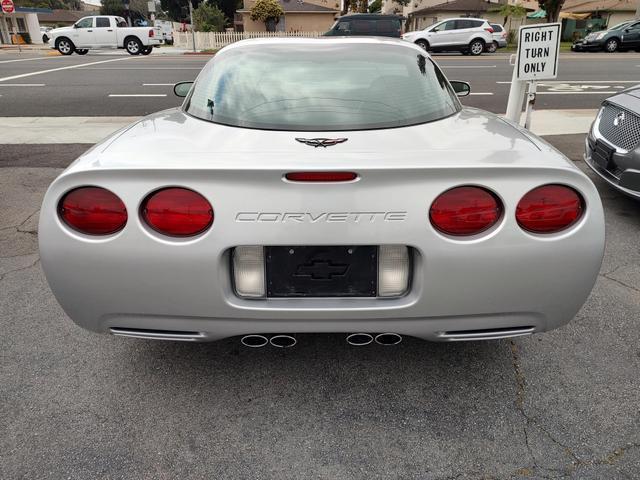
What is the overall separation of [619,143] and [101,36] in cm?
2607

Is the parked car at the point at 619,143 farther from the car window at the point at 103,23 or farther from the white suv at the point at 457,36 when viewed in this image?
the car window at the point at 103,23

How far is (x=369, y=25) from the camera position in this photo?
1916cm

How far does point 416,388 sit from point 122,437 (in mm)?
1262

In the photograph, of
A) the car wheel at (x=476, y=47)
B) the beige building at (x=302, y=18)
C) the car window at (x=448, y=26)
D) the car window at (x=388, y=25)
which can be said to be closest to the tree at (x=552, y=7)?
the car wheel at (x=476, y=47)

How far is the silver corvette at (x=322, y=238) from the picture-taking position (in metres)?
1.72

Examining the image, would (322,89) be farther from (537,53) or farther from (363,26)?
(363,26)

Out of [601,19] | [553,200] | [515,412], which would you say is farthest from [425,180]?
[601,19]

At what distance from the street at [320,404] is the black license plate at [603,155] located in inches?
61.1

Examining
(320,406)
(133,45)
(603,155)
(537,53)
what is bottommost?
(320,406)

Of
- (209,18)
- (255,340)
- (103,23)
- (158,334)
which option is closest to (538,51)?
(255,340)

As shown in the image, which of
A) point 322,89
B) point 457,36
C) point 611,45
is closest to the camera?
point 322,89

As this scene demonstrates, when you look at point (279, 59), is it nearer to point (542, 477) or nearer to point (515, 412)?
point (515, 412)

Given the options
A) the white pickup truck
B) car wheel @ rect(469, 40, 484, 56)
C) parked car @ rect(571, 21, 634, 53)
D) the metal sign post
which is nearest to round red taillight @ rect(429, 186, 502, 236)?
the metal sign post

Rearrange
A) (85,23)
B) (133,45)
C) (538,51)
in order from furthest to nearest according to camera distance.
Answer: (133,45)
(85,23)
(538,51)
